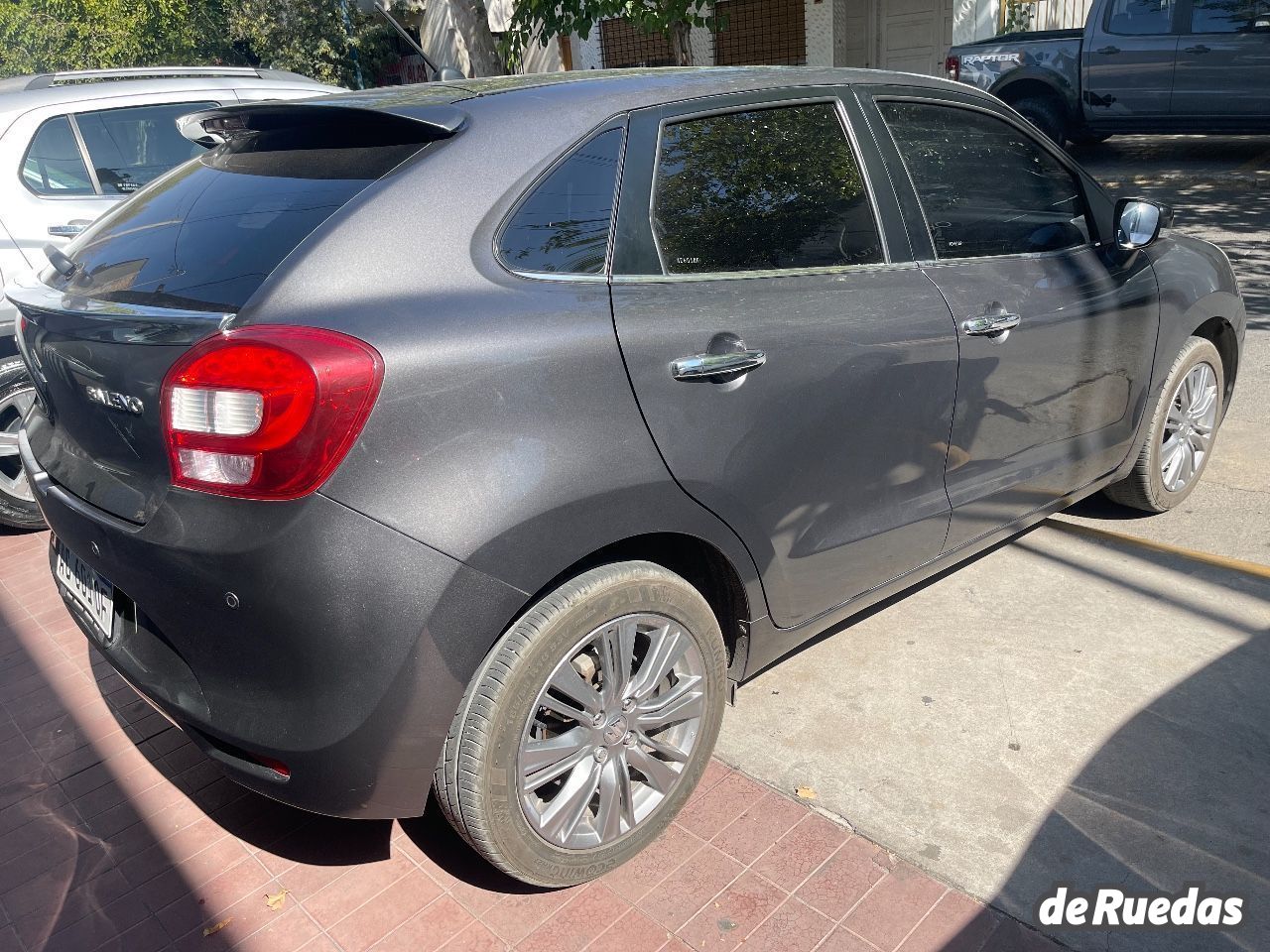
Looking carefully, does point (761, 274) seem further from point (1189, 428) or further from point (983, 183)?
point (1189, 428)

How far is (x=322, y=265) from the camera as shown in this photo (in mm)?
2188

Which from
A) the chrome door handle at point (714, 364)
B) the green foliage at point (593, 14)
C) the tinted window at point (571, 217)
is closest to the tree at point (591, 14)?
the green foliage at point (593, 14)

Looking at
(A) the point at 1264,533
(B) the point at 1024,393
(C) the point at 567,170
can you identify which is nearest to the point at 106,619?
(C) the point at 567,170

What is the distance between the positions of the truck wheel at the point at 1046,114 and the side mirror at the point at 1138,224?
31.3 ft

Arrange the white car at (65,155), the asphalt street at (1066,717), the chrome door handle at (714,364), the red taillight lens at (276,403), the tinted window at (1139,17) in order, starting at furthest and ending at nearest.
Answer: the tinted window at (1139,17) < the white car at (65,155) < the asphalt street at (1066,717) < the chrome door handle at (714,364) < the red taillight lens at (276,403)

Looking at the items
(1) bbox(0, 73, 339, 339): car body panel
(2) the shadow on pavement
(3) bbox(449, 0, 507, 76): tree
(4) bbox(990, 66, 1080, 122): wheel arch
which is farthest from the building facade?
(2) the shadow on pavement

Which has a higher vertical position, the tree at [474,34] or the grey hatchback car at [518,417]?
the tree at [474,34]

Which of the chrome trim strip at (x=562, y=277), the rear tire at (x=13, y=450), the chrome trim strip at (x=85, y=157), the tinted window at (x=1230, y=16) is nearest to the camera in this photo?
the chrome trim strip at (x=562, y=277)

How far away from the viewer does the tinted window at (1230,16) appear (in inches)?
421

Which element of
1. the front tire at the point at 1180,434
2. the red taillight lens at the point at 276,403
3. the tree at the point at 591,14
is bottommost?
the front tire at the point at 1180,434

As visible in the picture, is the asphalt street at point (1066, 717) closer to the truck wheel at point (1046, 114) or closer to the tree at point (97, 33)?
the truck wheel at point (1046, 114)

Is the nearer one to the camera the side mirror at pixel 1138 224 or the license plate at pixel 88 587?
the license plate at pixel 88 587

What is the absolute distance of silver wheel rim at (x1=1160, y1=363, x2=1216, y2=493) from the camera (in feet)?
14.1

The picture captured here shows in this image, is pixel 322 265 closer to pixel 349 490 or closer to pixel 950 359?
pixel 349 490
